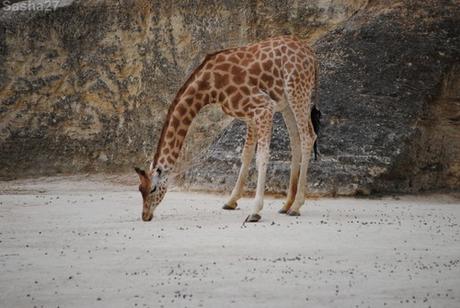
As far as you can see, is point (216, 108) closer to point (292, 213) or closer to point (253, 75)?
point (253, 75)

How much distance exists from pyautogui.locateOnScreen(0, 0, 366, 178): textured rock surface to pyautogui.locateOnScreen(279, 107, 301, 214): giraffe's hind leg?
14.9 feet

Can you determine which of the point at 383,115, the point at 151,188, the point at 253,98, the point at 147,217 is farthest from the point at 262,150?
the point at 383,115

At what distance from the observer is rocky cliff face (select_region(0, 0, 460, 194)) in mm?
12141

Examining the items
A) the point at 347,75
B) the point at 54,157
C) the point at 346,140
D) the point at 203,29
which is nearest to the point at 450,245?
the point at 346,140

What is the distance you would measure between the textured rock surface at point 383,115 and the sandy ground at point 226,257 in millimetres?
1566

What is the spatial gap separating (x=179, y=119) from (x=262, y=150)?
4.26 ft

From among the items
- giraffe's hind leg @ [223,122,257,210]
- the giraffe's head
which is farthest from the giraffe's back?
the giraffe's head

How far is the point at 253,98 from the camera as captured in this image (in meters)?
9.81

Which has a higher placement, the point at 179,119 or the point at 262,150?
the point at 179,119

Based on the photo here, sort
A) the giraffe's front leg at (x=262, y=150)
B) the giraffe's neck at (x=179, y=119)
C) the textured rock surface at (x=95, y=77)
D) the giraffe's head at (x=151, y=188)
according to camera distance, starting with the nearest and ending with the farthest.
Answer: the giraffe's front leg at (x=262, y=150)
the giraffe's head at (x=151, y=188)
the giraffe's neck at (x=179, y=119)
the textured rock surface at (x=95, y=77)

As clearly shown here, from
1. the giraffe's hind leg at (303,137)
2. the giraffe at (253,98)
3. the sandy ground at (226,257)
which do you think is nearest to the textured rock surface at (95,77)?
the giraffe at (253,98)

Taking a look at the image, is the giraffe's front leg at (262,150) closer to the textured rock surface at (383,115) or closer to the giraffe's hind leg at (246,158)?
the giraffe's hind leg at (246,158)

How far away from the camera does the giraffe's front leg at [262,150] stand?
9109 mm

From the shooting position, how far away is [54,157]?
1592 cm
